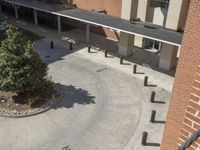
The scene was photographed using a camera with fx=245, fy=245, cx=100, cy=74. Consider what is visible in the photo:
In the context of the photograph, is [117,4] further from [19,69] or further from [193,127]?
[193,127]

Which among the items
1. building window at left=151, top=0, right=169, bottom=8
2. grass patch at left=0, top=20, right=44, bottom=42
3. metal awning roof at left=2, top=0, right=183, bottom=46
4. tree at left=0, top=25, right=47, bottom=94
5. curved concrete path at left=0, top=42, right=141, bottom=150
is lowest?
curved concrete path at left=0, top=42, right=141, bottom=150

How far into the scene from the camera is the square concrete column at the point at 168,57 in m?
23.4

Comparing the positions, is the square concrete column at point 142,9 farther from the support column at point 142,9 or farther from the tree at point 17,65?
the tree at point 17,65

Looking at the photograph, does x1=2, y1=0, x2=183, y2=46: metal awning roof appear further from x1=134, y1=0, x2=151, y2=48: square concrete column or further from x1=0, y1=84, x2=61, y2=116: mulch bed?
x1=0, y1=84, x2=61, y2=116: mulch bed

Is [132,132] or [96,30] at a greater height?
[96,30]

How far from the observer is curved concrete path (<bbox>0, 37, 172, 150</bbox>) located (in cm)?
1514

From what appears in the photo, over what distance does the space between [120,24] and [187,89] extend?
1992 centimetres

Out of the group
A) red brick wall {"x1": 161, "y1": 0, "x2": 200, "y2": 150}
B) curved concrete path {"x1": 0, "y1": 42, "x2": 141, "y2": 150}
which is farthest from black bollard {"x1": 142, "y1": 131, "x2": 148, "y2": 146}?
red brick wall {"x1": 161, "y1": 0, "x2": 200, "y2": 150}

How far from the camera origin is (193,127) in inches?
179

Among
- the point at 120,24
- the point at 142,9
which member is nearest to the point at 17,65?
the point at 120,24

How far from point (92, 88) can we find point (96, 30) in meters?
14.7

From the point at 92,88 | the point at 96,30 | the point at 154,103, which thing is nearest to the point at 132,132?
the point at 154,103

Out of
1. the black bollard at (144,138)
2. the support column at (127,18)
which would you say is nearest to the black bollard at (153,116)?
the black bollard at (144,138)

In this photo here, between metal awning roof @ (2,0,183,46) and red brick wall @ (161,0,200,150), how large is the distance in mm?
15053
